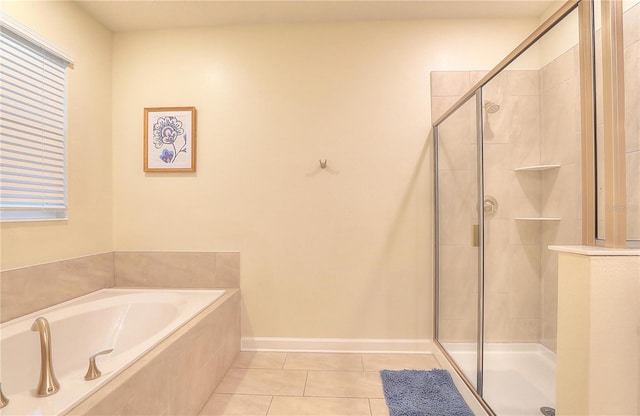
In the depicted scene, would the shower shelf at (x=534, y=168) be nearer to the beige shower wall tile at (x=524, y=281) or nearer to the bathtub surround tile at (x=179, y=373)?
the beige shower wall tile at (x=524, y=281)

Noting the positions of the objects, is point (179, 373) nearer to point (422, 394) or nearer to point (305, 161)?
point (422, 394)

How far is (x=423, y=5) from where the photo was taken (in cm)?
220

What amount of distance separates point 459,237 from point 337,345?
124 cm

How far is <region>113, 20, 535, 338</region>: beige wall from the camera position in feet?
7.75

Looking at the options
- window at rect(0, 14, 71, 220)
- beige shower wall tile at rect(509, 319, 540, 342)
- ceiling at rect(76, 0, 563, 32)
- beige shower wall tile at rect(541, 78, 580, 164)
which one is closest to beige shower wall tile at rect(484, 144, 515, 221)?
beige shower wall tile at rect(541, 78, 580, 164)

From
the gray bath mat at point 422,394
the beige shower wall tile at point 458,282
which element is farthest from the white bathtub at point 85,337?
the beige shower wall tile at point 458,282

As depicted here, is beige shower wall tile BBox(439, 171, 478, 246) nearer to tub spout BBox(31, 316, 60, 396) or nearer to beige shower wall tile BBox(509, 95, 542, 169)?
beige shower wall tile BBox(509, 95, 542, 169)

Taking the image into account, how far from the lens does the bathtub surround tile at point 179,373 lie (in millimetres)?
1062

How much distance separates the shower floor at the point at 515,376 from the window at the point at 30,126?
8.95 ft

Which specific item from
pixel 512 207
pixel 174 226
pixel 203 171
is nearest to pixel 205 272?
pixel 174 226

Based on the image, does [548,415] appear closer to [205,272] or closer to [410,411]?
[410,411]

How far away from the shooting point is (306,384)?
193 cm

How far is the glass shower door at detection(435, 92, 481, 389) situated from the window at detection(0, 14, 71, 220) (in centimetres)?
258

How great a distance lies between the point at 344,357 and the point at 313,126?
1790mm
